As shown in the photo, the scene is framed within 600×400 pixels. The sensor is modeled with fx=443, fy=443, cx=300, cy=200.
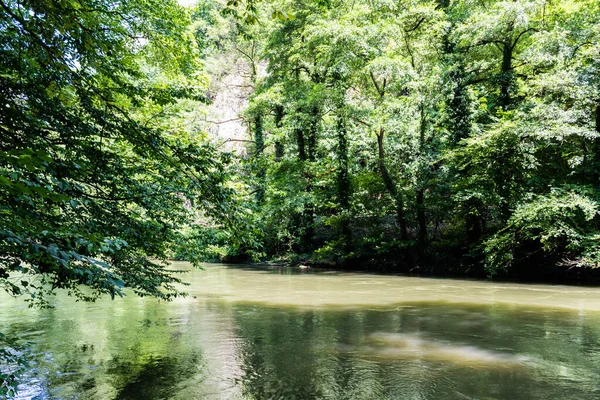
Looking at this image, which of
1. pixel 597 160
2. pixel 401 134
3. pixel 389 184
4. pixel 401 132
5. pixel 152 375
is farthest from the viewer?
pixel 389 184

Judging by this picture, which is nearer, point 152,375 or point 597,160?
point 152,375

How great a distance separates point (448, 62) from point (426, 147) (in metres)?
3.54

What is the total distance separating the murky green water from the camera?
16.5 feet

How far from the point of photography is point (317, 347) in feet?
22.4

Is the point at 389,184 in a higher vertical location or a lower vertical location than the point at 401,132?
lower

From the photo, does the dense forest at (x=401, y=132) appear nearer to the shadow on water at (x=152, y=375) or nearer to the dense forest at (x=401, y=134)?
the dense forest at (x=401, y=134)

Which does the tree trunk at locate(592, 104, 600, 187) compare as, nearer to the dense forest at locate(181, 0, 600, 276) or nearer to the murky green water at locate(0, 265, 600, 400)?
the dense forest at locate(181, 0, 600, 276)

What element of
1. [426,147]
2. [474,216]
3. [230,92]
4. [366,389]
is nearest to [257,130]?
[230,92]

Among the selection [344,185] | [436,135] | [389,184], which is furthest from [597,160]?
[344,185]

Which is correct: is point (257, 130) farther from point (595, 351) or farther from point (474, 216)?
point (595, 351)

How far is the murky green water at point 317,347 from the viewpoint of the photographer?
5.04 meters

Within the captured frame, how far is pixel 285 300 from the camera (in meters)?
11.7

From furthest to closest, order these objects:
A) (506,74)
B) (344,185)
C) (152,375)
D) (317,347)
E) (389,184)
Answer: (344,185) < (389,184) < (506,74) < (317,347) < (152,375)

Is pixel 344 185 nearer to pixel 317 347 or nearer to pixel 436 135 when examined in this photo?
pixel 436 135
